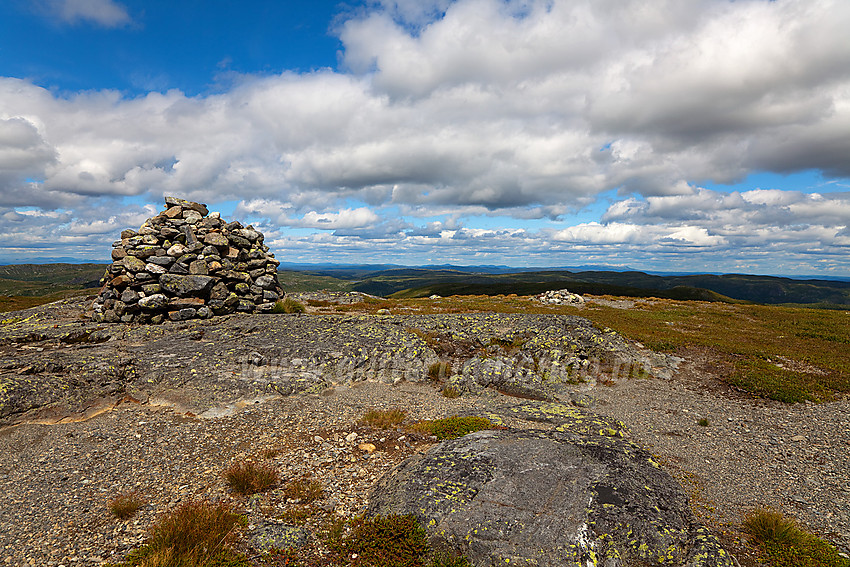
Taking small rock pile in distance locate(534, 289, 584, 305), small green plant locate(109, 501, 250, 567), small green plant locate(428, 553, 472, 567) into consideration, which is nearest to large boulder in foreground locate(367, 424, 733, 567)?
small green plant locate(428, 553, 472, 567)

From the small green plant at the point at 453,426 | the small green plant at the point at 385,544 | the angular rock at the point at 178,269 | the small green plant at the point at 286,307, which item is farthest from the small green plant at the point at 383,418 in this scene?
the angular rock at the point at 178,269

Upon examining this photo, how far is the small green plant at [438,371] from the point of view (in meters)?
20.0

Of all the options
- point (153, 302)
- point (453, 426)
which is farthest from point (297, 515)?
point (153, 302)

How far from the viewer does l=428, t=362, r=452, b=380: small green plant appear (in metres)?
20.0

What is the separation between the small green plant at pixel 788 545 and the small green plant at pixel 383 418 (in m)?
10.6

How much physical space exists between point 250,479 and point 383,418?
530cm

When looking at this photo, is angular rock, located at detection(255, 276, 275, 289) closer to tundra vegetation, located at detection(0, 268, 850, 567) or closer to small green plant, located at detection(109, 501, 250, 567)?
tundra vegetation, located at detection(0, 268, 850, 567)

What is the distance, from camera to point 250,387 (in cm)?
1628

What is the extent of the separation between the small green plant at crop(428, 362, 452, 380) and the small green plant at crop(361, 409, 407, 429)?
5.13 metres

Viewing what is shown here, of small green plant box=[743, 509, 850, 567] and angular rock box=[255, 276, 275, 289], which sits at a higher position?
angular rock box=[255, 276, 275, 289]

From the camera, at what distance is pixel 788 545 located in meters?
8.41

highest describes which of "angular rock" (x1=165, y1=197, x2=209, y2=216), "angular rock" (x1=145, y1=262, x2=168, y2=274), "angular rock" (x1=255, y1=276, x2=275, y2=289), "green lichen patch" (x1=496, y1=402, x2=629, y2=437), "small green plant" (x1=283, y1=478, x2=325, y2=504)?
"angular rock" (x1=165, y1=197, x2=209, y2=216)

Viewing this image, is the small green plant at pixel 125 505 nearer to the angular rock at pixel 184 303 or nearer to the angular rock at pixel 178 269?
the angular rock at pixel 184 303

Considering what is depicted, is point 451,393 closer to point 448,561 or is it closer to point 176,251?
point 448,561
